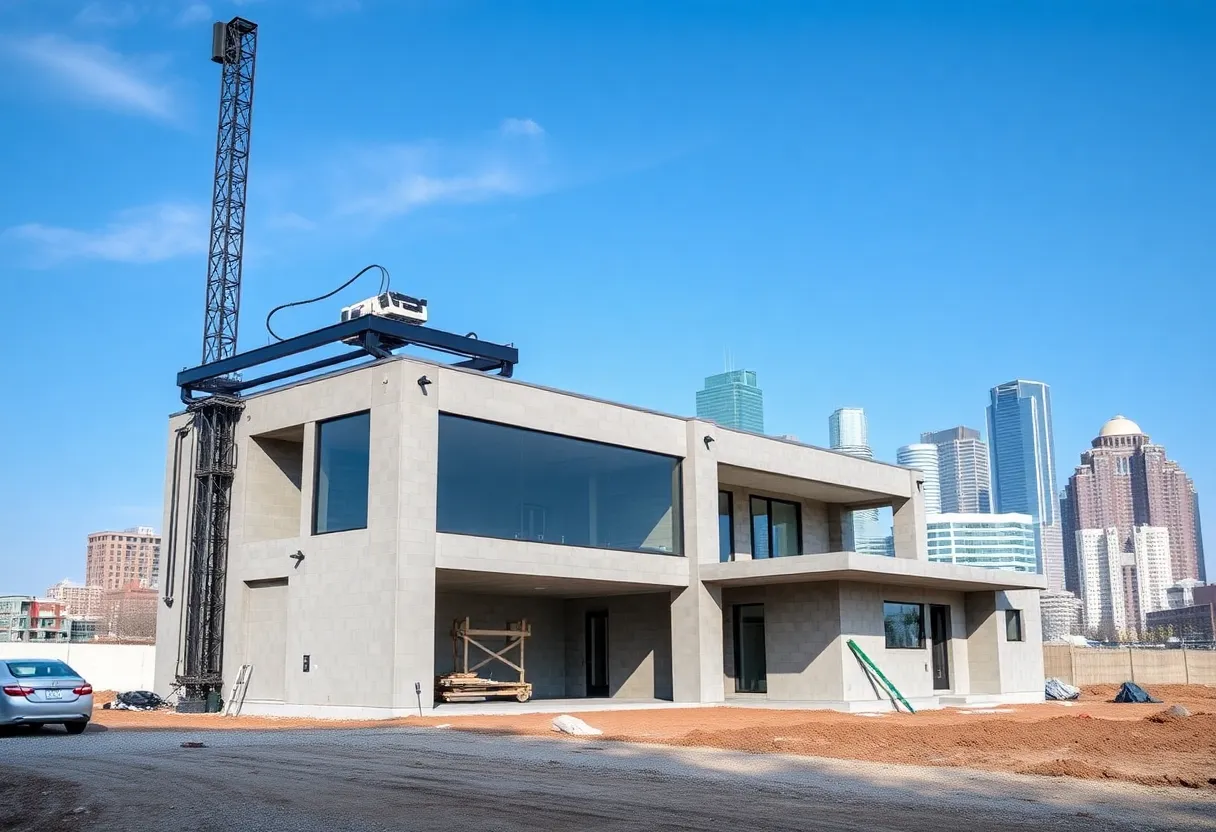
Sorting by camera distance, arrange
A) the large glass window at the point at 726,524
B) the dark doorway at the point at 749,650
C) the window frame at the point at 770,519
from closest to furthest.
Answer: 1. the dark doorway at the point at 749,650
2. the large glass window at the point at 726,524
3. the window frame at the point at 770,519

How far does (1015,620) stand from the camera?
36000mm

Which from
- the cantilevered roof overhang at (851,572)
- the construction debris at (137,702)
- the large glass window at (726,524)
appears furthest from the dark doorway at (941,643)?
the construction debris at (137,702)

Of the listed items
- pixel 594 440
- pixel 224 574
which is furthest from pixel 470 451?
pixel 224 574

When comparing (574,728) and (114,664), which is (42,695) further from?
(114,664)

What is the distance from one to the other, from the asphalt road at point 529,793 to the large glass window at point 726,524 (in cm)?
1844

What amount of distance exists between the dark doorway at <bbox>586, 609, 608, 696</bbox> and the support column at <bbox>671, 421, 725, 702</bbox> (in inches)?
123

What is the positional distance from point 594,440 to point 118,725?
12.6 metres

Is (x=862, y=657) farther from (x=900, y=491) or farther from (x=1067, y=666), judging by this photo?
(x=1067, y=666)

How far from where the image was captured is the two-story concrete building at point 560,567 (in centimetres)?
2509

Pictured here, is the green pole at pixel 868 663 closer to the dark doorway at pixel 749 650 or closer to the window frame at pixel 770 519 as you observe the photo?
the dark doorway at pixel 749 650

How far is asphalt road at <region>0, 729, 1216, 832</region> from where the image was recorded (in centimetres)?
940

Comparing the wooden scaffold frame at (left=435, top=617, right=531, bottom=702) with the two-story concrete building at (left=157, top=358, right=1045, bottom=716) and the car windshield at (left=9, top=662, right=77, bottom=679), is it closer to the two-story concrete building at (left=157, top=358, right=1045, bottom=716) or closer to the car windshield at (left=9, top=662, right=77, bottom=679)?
the two-story concrete building at (left=157, top=358, right=1045, bottom=716)

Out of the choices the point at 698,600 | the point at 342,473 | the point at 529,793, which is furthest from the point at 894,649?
the point at 529,793

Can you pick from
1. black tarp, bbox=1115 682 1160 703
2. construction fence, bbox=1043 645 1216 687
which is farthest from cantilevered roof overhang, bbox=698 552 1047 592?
construction fence, bbox=1043 645 1216 687
